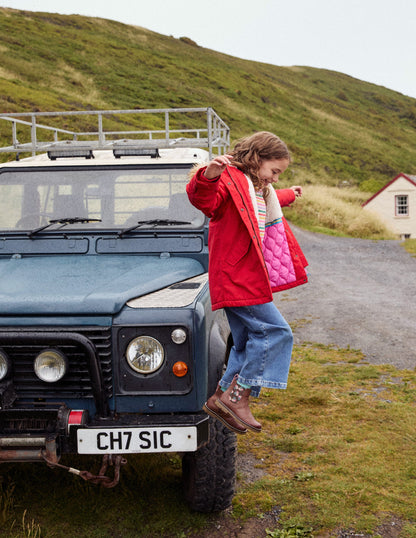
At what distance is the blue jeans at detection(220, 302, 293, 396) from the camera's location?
2971 mm

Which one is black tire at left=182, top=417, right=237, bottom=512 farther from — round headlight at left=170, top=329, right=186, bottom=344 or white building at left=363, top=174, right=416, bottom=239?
white building at left=363, top=174, right=416, bottom=239

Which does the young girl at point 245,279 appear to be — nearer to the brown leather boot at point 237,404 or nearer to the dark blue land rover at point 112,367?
the brown leather boot at point 237,404

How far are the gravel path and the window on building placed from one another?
77.1 feet

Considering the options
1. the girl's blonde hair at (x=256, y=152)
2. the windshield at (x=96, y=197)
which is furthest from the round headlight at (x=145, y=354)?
the windshield at (x=96, y=197)

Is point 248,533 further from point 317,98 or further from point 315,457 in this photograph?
point 317,98

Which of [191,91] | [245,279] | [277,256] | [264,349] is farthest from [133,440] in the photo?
[191,91]

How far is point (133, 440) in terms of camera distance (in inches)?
109

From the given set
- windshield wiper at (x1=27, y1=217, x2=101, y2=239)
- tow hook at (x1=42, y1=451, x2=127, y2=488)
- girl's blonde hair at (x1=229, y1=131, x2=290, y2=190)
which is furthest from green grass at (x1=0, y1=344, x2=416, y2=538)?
girl's blonde hair at (x1=229, y1=131, x2=290, y2=190)

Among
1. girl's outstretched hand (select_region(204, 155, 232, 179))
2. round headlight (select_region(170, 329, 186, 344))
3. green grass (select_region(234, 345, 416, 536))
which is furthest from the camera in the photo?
green grass (select_region(234, 345, 416, 536))

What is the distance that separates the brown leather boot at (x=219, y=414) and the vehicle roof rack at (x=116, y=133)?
2.26 m

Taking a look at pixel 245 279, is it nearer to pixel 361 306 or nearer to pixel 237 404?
pixel 237 404

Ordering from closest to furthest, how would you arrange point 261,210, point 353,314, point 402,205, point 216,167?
point 216,167, point 261,210, point 353,314, point 402,205

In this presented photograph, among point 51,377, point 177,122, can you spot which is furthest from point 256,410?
→ point 177,122

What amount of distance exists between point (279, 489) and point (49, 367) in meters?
1.68
